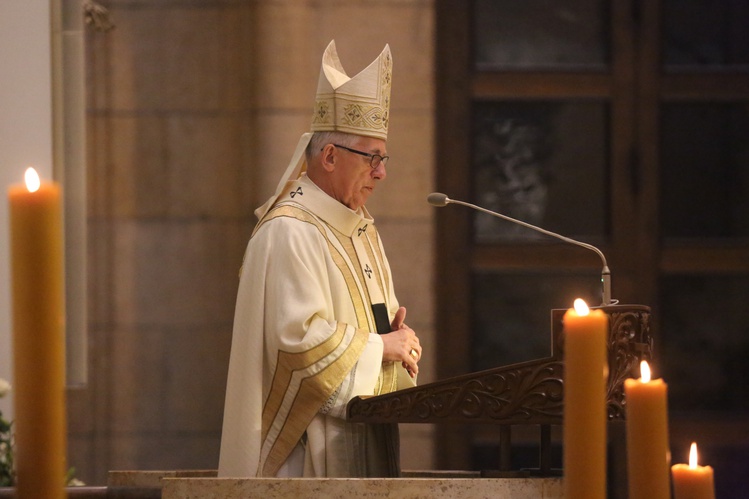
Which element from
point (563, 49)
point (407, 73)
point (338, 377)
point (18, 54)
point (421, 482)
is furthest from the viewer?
point (563, 49)

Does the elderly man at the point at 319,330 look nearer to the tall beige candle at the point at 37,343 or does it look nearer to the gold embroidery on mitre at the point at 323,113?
the gold embroidery on mitre at the point at 323,113

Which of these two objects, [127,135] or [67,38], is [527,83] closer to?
[127,135]

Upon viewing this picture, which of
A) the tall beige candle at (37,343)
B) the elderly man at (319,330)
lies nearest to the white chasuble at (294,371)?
the elderly man at (319,330)

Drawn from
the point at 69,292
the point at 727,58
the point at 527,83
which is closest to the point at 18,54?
the point at 69,292

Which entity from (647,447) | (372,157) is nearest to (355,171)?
(372,157)

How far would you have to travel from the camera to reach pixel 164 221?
5.73m

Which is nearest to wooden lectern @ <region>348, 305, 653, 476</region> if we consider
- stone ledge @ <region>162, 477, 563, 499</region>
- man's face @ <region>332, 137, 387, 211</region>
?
stone ledge @ <region>162, 477, 563, 499</region>

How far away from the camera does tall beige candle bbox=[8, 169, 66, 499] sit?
25.6 inches

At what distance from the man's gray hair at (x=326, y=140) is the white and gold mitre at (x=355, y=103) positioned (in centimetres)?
1

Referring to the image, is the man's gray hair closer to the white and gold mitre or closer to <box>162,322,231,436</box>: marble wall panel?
the white and gold mitre

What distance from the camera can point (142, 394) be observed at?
5703 mm

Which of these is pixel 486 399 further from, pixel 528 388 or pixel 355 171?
pixel 355 171

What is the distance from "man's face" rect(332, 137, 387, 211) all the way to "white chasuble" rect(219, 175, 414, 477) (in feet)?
0.68

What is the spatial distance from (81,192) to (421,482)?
8.56 feet
